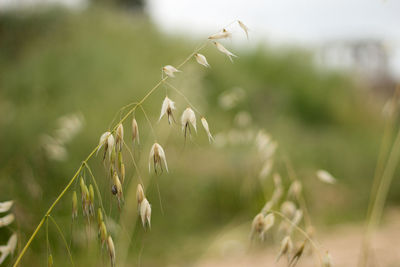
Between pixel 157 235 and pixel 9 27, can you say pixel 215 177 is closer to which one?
pixel 157 235

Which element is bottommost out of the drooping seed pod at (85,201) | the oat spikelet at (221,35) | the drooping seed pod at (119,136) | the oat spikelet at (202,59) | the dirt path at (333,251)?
the dirt path at (333,251)

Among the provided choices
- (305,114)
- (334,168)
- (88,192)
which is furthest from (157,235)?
(305,114)

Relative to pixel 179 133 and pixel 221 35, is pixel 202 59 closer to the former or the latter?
pixel 221 35

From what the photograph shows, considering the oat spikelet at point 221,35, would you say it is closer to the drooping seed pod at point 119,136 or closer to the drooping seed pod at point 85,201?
the drooping seed pod at point 119,136

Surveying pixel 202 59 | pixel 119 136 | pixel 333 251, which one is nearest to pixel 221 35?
pixel 202 59

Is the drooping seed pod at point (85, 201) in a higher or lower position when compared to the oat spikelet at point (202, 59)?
lower

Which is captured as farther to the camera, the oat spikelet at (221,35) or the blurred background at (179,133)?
the blurred background at (179,133)

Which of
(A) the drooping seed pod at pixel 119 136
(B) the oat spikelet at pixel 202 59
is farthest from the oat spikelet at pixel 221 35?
(A) the drooping seed pod at pixel 119 136

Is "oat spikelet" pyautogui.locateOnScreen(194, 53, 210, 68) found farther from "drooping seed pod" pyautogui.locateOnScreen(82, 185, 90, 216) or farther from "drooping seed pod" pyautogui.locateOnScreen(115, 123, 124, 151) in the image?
"drooping seed pod" pyautogui.locateOnScreen(82, 185, 90, 216)

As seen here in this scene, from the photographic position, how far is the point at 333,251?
1.97 metres

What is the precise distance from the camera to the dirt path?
5.37ft

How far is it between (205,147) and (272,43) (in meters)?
4.26

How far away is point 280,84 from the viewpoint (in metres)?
6.42

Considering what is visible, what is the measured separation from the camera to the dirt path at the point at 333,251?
1.64 meters
